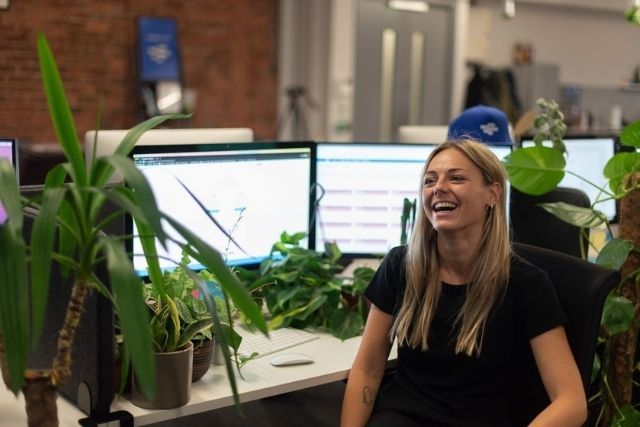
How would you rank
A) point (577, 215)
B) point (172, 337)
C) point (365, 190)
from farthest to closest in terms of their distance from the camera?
point (365, 190)
point (577, 215)
point (172, 337)

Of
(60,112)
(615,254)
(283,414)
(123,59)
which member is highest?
→ (123,59)

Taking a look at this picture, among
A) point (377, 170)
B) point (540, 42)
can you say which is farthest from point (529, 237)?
point (540, 42)

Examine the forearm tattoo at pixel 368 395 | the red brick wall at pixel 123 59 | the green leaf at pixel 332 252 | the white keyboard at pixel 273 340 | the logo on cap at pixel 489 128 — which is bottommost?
the forearm tattoo at pixel 368 395

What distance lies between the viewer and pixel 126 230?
194 cm

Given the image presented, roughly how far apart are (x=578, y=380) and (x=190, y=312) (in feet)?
2.77

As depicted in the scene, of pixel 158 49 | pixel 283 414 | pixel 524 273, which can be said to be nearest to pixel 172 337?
pixel 524 273

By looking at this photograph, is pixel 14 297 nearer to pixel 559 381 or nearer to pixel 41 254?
pixel 41 254

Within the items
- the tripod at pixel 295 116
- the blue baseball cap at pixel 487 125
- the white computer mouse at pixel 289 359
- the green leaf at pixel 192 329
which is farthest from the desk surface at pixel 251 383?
the tripod at pixel 295 116

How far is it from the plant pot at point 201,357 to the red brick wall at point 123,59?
4.57 m

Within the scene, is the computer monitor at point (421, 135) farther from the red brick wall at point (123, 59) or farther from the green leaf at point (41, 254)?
the red brick wall at point (123, 59)

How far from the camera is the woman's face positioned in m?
1.82

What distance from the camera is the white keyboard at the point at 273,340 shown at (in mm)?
2014

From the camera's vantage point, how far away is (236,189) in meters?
2.30

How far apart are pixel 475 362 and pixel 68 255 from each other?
0.92 metres
